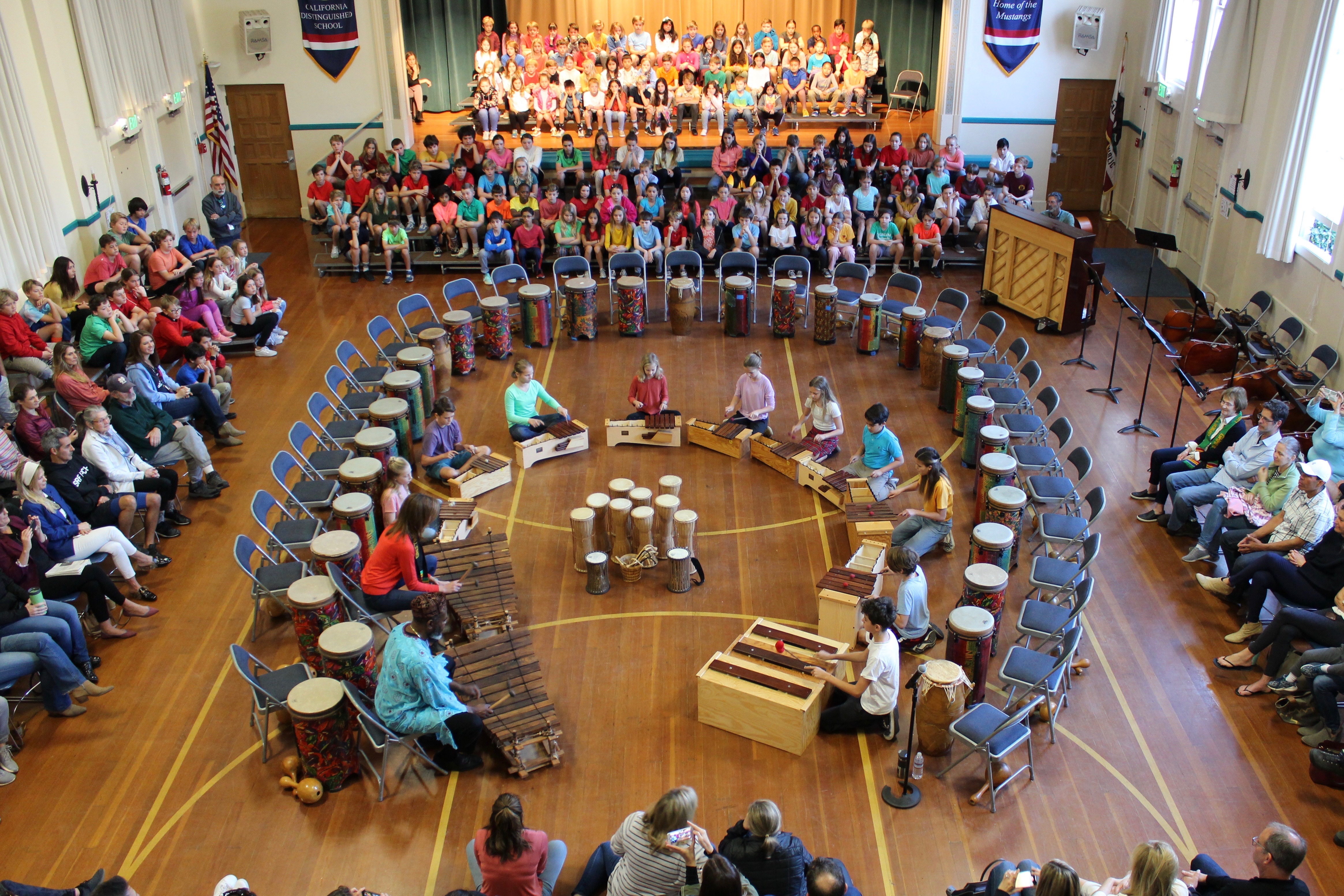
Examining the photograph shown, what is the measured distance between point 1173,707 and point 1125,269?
9.05 m

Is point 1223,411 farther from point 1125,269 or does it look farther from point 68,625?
point 68,625

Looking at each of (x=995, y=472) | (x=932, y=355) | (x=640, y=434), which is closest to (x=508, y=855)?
(x=995, y=472)

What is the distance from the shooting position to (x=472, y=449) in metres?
9.79

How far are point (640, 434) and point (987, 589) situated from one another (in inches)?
166

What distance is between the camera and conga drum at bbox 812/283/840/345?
12.4 m

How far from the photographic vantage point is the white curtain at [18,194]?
1096 centimetres

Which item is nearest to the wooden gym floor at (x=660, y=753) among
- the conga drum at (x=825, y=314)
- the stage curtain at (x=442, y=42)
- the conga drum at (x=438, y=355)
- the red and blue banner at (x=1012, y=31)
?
the conga drum at (x=438, y=355)

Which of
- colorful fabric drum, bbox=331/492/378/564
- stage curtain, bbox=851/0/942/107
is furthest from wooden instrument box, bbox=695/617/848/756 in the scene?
stage curtain, bbox=851/0/942/107

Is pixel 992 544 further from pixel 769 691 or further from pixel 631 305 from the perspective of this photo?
pixel 631 305

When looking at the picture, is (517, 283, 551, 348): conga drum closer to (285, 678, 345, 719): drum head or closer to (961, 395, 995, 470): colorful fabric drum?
(961, 395, 995, 470): colorful fabric drum

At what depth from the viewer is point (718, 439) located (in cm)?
1033

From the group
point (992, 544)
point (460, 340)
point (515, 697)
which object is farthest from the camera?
point (460, 340)

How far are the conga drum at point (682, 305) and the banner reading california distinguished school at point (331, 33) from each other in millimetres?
7437

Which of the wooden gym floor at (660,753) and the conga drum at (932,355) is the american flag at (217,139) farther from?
the conga drum at (932,355)
